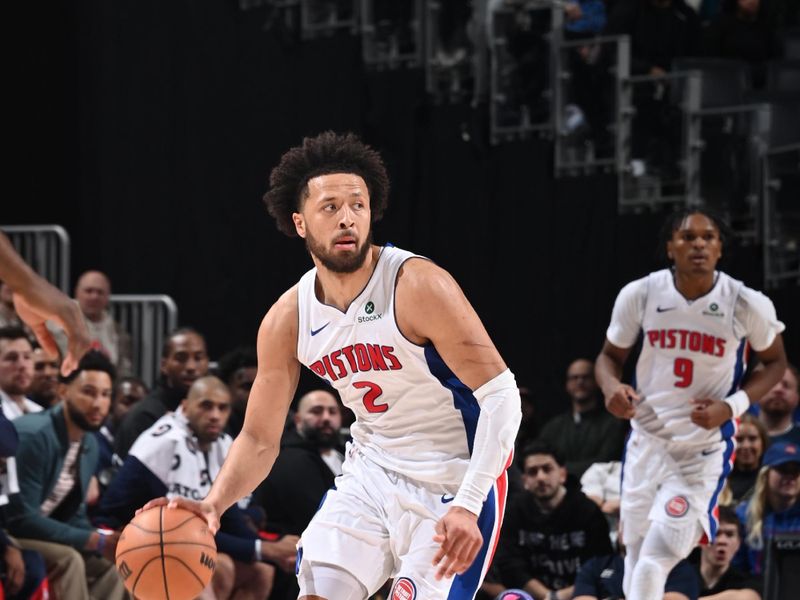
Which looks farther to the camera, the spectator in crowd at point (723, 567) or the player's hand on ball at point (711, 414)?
the spectator in crowd at point (723, 567)

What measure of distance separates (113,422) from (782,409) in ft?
14.2

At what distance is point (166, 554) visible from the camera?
14.7 ft

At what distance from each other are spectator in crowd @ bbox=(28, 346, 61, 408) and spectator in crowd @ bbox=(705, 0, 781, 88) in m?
5.66

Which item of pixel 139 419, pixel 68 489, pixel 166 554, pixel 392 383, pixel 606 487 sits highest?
pixel 392 383

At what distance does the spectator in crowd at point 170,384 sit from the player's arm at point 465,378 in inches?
166

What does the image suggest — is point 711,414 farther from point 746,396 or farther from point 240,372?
point 240,372

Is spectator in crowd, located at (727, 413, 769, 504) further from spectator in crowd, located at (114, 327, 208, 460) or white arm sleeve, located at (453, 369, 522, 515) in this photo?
white arm sleeve, located at (453, 369, 522, 515)

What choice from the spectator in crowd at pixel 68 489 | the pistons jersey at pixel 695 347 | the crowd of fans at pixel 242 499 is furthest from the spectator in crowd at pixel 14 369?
Answer: the pistons jersey at pixel 695 347

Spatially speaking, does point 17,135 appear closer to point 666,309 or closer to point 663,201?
point 663,201

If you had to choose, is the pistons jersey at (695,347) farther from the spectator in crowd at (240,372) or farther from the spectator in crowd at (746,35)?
the spectator in crowd at (746,35)

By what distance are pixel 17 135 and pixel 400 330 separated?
358 inches

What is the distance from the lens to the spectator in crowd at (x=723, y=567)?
26.3 feet

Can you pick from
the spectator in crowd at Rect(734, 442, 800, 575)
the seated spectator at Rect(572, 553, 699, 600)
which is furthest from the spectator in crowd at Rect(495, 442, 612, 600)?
the spectator in crowd at Rect(734, 442, 800, 575)

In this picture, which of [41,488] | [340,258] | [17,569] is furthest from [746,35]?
[340,258]
